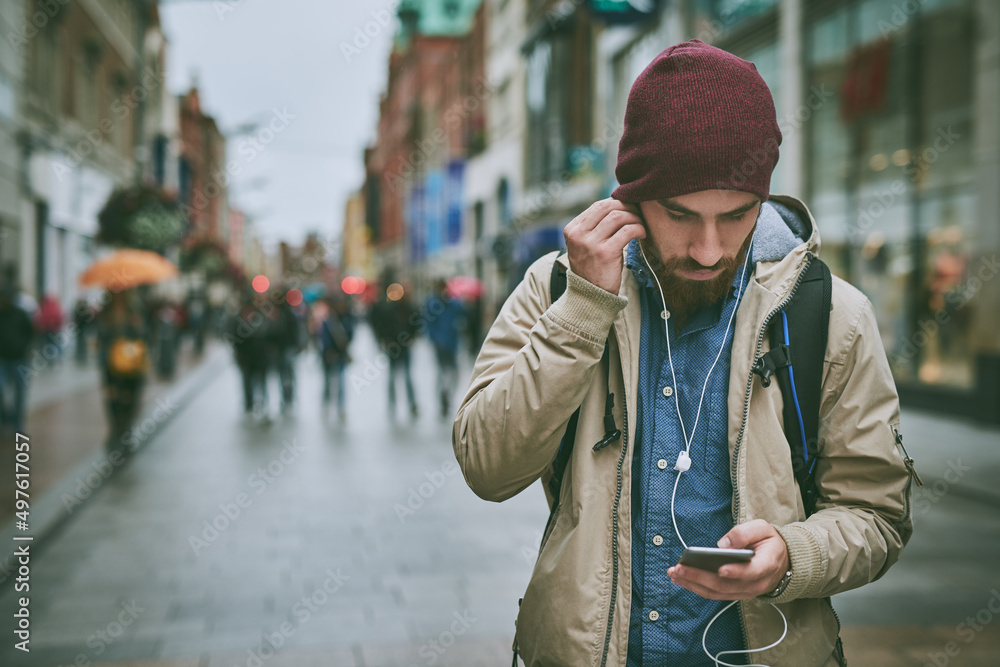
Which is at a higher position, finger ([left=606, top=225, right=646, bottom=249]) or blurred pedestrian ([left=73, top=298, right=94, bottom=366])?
finger ([left=606, top=225, right=646, bottom=249])

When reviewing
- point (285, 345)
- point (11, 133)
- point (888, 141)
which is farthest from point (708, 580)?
point (11, 133)

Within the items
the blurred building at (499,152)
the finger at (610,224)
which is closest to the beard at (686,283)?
the finger at (610,224)

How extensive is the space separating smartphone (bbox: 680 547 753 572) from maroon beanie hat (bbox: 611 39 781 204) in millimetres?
614

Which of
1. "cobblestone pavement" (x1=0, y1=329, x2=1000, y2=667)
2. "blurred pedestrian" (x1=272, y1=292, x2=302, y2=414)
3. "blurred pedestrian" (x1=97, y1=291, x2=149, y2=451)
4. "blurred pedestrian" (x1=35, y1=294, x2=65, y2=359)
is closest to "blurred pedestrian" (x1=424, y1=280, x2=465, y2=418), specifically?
"blurred pedestrian" (x1=272, y1=292, x2=302, y2=414)

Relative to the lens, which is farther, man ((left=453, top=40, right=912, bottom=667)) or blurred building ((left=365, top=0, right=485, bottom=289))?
blurred building ((left=365, top=0, right=485, bottom=289))

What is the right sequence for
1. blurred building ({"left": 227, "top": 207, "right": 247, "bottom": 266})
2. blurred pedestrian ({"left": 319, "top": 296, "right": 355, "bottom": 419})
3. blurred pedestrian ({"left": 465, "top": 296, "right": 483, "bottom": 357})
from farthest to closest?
blurred building ({"left": 227, "top": 207, "right": 247, "bottom": 266}), blurred pedestrian ({"left": 465, "top": 296, "right": 483, "bottom": 357}), blurred pedestrian ({"left": 319, "top": 296, "right": 355, "bottom": 419})

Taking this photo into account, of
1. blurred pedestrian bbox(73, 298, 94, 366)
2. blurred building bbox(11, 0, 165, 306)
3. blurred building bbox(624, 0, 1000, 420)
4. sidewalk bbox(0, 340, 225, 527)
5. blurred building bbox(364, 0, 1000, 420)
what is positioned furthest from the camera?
blurred pedestrian bbox(73, 298, 94, 366)

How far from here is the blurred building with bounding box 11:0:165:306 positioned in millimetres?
18953

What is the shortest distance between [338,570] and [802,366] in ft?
14.6

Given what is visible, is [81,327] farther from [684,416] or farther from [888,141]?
[684,416]

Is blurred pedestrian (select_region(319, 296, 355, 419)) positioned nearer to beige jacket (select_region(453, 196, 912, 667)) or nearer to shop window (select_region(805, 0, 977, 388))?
shop window (select_region(805, 0, 977, 388))

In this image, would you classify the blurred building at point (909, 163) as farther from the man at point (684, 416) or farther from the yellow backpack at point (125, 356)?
the man at point (684, 416)

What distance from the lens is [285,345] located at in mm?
13484

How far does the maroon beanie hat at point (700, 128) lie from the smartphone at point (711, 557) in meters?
0.61
